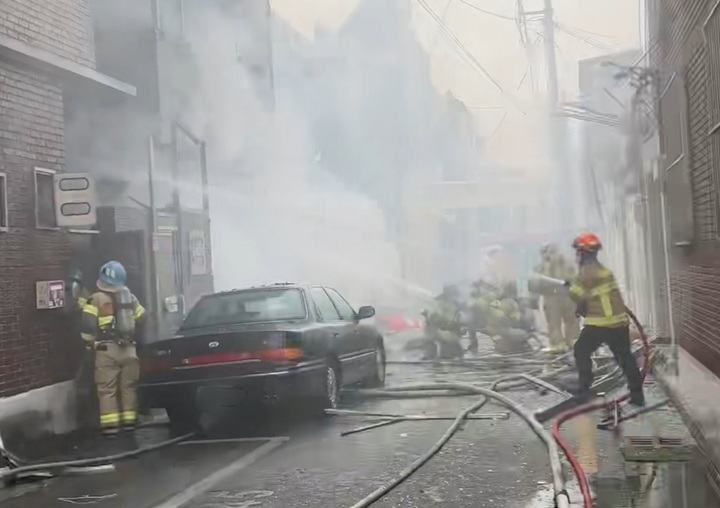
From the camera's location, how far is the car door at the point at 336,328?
7430 mm

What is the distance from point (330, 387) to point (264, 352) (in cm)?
65

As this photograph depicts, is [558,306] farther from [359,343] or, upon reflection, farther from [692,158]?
[359,343]

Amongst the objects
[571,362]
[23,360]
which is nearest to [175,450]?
[23,360]

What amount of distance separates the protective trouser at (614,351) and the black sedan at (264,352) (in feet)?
5.30

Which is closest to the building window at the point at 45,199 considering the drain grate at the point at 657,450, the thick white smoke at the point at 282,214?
the thick white smoke at the point at 282,214

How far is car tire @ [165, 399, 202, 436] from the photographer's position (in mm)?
7277

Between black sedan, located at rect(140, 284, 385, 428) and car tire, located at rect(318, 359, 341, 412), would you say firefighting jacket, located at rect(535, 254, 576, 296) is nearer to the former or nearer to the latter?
black sedan, located at rect(140, 284, 385, 428)

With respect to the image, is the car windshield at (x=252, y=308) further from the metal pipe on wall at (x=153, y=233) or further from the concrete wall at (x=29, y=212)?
the concrete wall at (x=29, y=212)

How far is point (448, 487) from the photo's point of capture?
5539mm

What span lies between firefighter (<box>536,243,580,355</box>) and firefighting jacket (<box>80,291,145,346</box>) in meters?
3.48

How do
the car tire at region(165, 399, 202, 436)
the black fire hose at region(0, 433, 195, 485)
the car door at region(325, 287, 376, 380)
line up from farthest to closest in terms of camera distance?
1. the car door at region(325, 287, 376, 380)
2. the car tire at region(165, 399, 202, 436)
3. the black fire hose at region(0, 433, 195, 485)

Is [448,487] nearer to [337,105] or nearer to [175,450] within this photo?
[175,450]

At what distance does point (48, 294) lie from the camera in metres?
7.76

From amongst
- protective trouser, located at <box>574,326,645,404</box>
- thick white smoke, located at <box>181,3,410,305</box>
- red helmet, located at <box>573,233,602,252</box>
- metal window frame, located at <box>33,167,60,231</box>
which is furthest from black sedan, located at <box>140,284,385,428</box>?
red helmet, located at <box>573,233,602,252</box>
